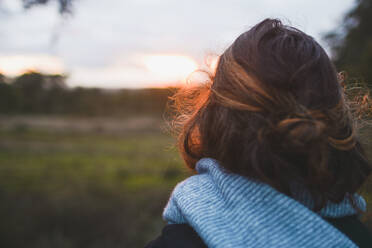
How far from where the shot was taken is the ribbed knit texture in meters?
0.98

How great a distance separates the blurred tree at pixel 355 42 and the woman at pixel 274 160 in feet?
6.99

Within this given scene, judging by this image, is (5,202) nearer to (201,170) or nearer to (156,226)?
(156,226)

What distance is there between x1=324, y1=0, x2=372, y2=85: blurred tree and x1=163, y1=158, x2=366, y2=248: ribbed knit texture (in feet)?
7.88

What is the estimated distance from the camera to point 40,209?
13.9ft

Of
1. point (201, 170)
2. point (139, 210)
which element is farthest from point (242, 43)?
point (139, 210)

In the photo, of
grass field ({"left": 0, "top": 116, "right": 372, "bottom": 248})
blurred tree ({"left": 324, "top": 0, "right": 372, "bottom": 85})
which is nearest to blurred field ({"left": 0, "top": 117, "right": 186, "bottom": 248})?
grass field ({"left": 0, "top": 116, "right": 372, "bottom": 248})

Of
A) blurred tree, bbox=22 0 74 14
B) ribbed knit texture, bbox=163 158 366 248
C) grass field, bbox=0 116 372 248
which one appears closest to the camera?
ribbed knit texture, bbox=163 158 366 248

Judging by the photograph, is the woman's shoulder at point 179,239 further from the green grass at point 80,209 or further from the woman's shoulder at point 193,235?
the green grass at point 80,209

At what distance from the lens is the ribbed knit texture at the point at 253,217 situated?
98cm

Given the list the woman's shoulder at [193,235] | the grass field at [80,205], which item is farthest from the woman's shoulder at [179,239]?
the grass field at [80,205]

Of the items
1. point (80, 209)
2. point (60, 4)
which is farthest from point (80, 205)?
point (60, 4)

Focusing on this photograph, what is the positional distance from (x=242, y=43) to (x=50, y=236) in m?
3.82

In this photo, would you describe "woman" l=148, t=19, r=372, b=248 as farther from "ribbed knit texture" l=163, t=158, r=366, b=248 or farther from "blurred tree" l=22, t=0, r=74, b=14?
"blurred tree" l=22, t=0, r=74, b=14

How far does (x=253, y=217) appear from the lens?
100cm
